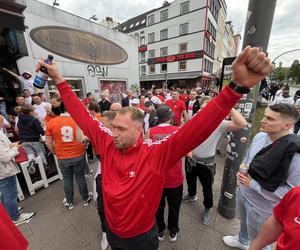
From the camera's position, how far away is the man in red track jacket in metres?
0.97

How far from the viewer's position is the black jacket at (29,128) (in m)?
3.49

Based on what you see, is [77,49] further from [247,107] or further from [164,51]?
[164,51]

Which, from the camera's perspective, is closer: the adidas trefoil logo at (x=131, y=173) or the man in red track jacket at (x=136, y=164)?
the man in red track jacket at (x=136, y=164)

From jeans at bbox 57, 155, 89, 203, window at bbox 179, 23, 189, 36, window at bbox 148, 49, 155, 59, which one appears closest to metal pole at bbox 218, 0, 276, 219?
jeans at bbox 57, 155, 89, 203

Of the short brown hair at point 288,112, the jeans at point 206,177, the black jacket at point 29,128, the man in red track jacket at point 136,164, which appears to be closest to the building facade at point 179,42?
the jeans at point 206,177

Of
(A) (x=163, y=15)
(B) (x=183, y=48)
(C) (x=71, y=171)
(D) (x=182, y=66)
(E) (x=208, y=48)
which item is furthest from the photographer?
(A) (x=163, y=15)

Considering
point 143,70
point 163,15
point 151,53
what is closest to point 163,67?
point 151,53

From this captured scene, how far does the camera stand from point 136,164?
1.22 meters

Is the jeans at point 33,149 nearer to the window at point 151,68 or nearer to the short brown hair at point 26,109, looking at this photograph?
the short brown hair at point 26,109

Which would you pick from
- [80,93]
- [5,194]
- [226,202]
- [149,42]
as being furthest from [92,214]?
[149,42]

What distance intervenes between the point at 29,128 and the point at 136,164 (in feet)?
11.7

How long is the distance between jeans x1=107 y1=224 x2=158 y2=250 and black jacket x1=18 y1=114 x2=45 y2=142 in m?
3.20

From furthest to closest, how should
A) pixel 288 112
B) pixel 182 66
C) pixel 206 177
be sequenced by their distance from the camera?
pixel 182 66 < pixel 206 177 < pixel 288 112

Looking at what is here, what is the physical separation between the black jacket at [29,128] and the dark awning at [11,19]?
3259 mm
